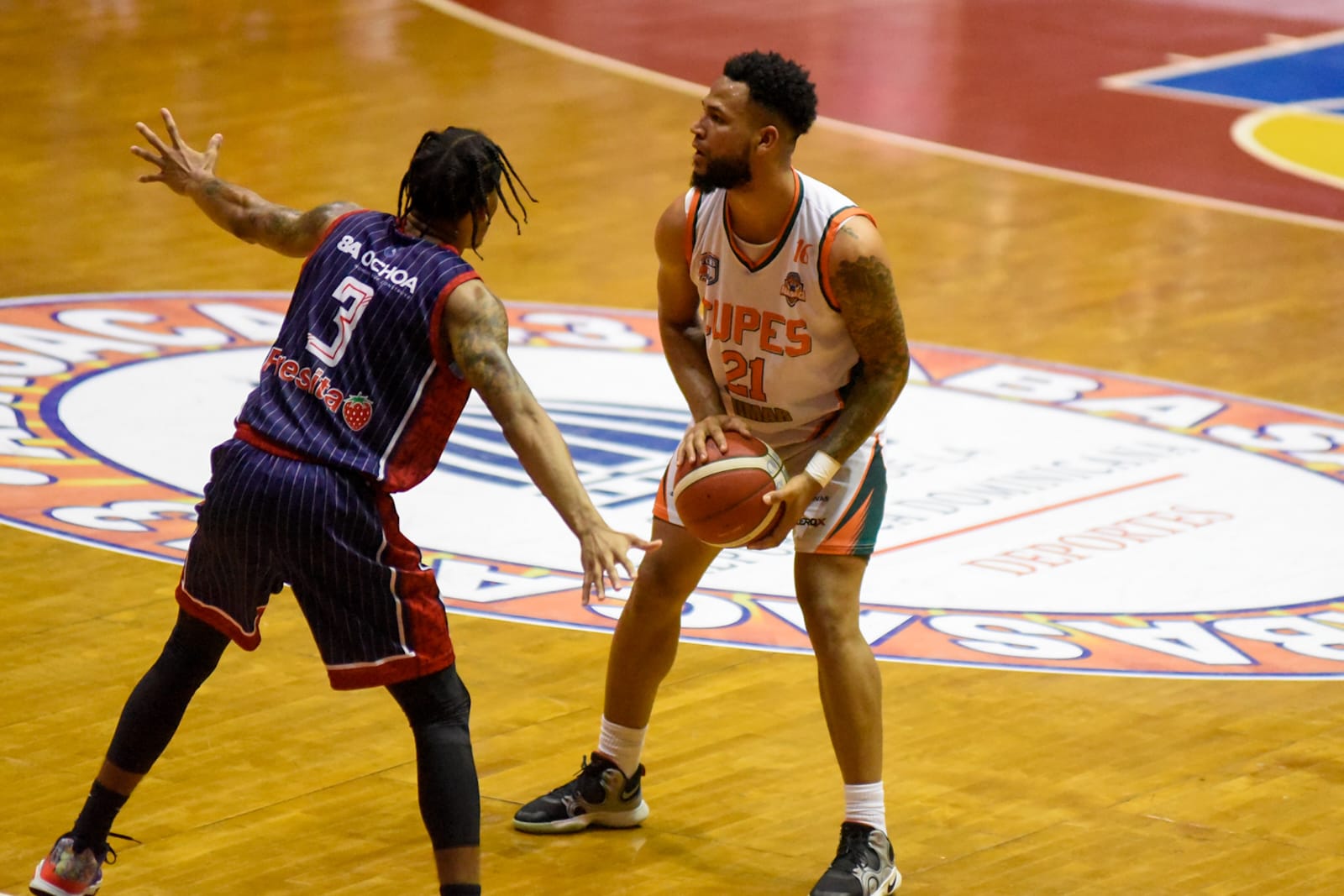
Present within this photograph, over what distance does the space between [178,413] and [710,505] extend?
13.6 feet

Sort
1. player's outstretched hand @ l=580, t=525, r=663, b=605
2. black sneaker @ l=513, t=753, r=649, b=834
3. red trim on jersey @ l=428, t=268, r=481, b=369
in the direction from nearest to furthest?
player's outstretched hand @ l=580, t=525, r=663, b=605 → red trim on jersey @ l=428, t=268, r=481, b=369 → black sneaker @ l=513, t=753, r=649, b=834

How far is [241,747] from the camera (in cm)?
547

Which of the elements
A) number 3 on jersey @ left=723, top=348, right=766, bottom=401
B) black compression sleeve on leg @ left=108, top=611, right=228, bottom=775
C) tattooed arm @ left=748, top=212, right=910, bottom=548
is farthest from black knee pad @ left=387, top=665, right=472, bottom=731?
number 3 on jersey @ left=723, top=348, right=766, bottom=401

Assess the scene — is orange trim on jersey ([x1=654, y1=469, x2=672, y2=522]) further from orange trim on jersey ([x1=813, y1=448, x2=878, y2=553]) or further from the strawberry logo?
the strawberry logo

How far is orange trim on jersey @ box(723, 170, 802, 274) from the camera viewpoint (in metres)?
4.79

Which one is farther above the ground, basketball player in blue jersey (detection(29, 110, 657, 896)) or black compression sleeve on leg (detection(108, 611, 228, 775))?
basketball player in blue jersey (detection(29, 110, 657, 896))

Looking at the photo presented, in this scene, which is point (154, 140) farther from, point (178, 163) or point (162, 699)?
point (162, 699)

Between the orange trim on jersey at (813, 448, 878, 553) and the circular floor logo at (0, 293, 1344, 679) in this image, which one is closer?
the orange trim on jersey at (813, 448, 878, 553)

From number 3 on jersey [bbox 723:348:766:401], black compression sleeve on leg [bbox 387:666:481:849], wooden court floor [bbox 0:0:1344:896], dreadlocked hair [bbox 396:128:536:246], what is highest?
dreadlocked hair [bbox 396:128:536:246]

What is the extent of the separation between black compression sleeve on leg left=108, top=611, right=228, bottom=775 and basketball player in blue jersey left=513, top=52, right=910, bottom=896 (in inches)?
38.5

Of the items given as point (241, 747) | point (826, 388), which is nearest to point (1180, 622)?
point (826, 388)

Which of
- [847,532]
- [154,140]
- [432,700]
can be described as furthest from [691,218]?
[432,700]

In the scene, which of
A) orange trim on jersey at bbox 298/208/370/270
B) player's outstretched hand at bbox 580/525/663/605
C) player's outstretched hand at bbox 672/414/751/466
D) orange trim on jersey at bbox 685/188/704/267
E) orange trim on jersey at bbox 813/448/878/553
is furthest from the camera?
orange trim on jersey at bbox 685/188/704/267

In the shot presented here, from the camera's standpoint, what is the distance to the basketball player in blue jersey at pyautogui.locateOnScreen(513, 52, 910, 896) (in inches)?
186
